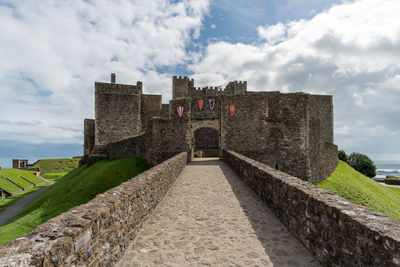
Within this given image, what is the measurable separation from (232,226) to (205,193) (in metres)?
2.81

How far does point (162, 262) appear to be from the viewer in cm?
329

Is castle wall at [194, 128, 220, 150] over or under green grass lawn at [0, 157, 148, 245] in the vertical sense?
over

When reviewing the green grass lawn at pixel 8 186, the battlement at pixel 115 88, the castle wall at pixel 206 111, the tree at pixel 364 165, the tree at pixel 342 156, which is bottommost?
the green grass lawn at pixel 8 186

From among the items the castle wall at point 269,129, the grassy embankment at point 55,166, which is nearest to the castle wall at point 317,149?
the castle wall at point 269,129

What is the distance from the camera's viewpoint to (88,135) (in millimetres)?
30859

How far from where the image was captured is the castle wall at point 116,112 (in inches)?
1053

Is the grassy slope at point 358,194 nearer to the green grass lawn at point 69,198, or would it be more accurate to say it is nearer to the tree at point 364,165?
the green grass lawn at point 69,198

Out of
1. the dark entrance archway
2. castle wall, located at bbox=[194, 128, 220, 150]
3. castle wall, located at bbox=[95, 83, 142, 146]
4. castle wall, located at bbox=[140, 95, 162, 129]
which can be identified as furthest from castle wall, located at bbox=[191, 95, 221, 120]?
castle wall, located at bbox=[140, 95, 162, 129]

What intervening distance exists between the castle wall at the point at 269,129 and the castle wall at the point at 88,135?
21.4m

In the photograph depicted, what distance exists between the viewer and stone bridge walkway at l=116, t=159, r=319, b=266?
3.35 m

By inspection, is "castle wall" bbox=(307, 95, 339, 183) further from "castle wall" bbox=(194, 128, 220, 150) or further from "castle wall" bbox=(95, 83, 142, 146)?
"castle wall" bbox=(95, 83, 142, 146)

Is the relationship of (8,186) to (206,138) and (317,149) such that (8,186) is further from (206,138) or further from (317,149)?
(317,149)

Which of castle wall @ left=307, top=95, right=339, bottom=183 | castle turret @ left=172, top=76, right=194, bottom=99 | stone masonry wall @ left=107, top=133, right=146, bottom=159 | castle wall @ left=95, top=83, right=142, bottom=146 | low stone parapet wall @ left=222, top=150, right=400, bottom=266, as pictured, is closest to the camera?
low stone parapet wall @ left=222, top=150, right=400, bottom=266

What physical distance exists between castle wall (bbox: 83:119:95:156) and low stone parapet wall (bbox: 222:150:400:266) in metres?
31.1
